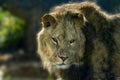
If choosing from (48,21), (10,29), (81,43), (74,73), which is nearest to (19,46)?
(10,29)

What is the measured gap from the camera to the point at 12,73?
1466cm

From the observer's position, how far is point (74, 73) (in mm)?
6949

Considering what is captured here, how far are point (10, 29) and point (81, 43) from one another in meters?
8.20

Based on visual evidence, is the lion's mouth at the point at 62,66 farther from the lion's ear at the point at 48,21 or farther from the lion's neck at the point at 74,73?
the lion's ear at the point at 48,21

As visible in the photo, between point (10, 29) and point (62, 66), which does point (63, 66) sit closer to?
point (62, 66)

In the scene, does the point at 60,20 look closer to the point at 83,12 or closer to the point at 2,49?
the point at 83,12

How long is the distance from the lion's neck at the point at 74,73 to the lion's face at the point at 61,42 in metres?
0.12

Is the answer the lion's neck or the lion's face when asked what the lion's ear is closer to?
the lion's face

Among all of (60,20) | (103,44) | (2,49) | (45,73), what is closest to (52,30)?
(60,20)

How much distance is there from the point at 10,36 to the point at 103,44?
27.1ft

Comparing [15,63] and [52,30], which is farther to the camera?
[15,63]

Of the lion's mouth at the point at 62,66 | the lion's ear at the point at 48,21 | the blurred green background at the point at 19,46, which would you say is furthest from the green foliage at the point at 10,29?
the lion's mouth at the point at 62,66

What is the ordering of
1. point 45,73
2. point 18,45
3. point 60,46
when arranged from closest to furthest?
point 60,46 < point 45,73 < point 18,45

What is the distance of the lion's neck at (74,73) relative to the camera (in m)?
6.80
